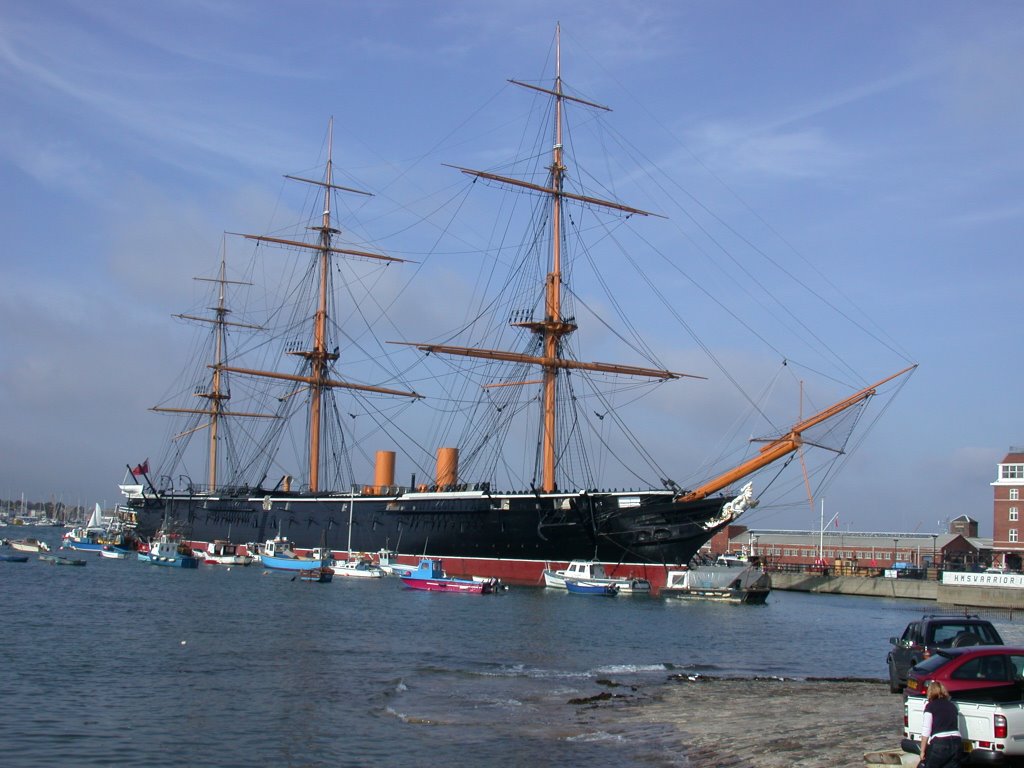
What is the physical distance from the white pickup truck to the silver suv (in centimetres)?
616

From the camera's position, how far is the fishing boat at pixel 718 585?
2223 inches

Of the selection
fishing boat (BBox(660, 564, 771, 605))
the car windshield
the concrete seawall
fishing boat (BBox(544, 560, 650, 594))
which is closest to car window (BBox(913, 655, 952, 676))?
the car windshield

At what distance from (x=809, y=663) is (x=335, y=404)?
184 ft

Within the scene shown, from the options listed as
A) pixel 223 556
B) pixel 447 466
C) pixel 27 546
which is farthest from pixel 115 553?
pixel 447 466

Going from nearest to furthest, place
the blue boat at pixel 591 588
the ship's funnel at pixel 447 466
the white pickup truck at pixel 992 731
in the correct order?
the white pickup truck at pixel 992 731 → the blue boat at pixel 591 588 → the ship's funnel at pixel 447 466

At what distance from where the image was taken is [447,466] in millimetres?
71875

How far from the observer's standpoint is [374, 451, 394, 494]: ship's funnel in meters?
78.1

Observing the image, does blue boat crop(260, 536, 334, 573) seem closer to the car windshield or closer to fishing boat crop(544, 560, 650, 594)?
fishing boat crop(544, 560, 650, 594)

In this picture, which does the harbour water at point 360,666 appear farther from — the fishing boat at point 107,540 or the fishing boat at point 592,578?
the fishing boat at point 107,540

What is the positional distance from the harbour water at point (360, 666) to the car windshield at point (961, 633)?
465 cm

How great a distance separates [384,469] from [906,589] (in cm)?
3890

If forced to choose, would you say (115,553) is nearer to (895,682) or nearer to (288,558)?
(288,558)

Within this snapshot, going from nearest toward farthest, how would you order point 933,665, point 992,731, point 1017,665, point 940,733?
point 940,733
point 992,731
point 1017,665
point 933,665

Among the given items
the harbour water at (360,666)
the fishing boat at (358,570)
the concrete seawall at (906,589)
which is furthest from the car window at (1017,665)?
the concrete seawall at (906,589)
